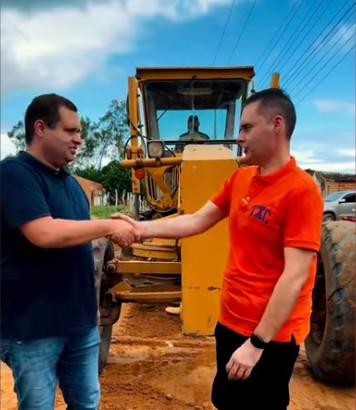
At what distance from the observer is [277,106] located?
2.19 m

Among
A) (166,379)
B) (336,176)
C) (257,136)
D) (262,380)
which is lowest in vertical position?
(166,379)

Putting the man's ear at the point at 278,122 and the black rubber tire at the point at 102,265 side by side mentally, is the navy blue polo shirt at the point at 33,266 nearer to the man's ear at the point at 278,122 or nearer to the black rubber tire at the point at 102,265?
the man's ear at the point at 278,122

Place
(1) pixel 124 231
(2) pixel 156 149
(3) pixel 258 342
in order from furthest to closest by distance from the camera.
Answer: (2) pixel 156 149 < (1) pixel 124 231 < (3) pixel 258 342

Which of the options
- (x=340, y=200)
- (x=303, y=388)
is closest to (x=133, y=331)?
(x=303, y=388)

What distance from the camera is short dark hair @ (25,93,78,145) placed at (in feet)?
7.66

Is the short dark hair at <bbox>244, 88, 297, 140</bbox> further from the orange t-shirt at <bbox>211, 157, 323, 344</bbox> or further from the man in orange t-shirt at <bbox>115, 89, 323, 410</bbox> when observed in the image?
the orange t-shirt at <bbox>211, 157, 323, 344</bbox>

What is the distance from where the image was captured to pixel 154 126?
656 centimetres

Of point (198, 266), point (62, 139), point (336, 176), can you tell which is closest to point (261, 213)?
point (62, 139)

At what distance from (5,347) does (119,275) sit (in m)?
2.28

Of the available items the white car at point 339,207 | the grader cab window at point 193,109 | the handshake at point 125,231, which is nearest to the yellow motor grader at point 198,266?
the grader cab window at point 193,109

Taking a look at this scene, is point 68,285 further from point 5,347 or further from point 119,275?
point 119,275

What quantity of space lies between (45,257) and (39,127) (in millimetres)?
568

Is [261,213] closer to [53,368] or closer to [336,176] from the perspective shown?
[53,368]

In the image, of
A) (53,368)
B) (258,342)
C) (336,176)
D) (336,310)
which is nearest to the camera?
(258,342)
